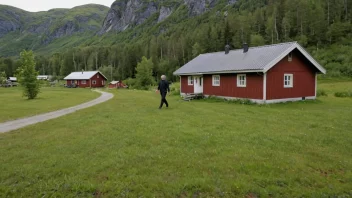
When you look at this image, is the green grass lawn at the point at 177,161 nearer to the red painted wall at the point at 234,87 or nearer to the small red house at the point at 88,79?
the red painted wall at the point at 234,87

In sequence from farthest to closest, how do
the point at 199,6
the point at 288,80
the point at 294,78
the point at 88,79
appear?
the point at 199,6 → the point at 88,79 → the point at 294,78 → the point at 288,80

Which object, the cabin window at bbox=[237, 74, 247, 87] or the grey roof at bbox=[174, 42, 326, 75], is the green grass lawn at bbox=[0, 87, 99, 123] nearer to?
the grey roof at bbox=[174, 42, 326, 75]

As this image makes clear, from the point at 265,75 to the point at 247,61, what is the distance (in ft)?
9.86

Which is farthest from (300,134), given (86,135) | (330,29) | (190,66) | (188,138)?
(330,29)

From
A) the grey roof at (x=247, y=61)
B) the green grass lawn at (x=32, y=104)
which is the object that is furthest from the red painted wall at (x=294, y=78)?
the green grass lawn at (x=32, y=104)

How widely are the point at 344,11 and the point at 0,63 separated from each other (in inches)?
5502

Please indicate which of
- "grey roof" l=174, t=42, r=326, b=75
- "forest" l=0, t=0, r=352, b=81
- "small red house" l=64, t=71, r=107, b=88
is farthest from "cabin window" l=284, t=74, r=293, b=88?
"small red house" l=64, t=71, r=107, b=88

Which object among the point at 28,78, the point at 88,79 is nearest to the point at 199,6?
the point at 88,79

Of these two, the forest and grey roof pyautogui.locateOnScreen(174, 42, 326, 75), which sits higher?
the forest

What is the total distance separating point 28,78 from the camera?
103 ft

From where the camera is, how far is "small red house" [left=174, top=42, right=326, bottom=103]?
20.2 meters

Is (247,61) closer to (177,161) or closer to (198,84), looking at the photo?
(198,84)

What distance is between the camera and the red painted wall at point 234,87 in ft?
66.9

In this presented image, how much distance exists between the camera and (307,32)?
2655 inches
